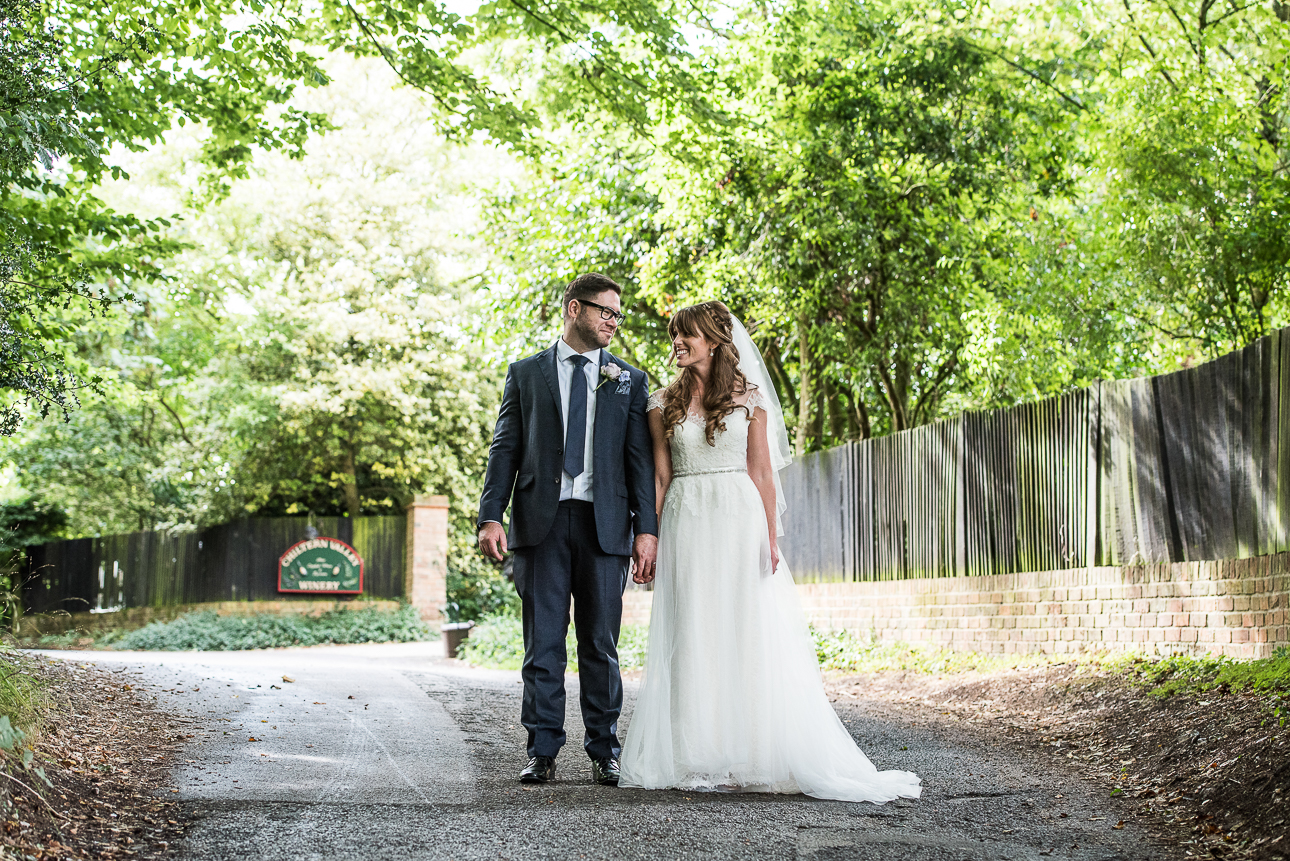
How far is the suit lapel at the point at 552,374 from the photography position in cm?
493

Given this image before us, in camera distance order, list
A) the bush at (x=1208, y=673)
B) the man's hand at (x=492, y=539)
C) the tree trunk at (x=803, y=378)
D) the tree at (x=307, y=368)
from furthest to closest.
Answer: the tree at (x=307, y=368)
the tree trunk at (x=803, y=378)
the bush at (x=1208, y=673)
the man's hand at (x=492, y=539)

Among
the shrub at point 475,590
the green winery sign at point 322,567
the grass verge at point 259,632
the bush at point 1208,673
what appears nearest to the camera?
the bush at point 1208,673

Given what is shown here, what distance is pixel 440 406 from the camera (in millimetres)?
21203

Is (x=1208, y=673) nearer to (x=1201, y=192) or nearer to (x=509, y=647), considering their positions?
(x=1201, y=192)

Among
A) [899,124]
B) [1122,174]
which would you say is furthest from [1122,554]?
[899,124]

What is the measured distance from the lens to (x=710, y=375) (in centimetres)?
507

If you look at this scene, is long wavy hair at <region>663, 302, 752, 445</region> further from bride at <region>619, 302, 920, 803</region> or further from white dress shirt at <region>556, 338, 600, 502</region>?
white dress shirt at <region>556, 338, 600, 502</region>

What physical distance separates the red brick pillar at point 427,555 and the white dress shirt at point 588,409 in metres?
16.8

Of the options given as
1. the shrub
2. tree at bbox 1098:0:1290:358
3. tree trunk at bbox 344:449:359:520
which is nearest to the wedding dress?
tree at bbox 1098:0:1290:358

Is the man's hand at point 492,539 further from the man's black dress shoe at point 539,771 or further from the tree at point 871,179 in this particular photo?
the tree at point 871,179

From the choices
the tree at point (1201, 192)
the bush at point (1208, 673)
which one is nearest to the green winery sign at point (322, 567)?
the tree at point (1201, 192)

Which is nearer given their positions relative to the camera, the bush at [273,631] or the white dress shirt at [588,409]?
the white dress shirt at [588,409]

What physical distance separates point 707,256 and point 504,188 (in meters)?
4.72

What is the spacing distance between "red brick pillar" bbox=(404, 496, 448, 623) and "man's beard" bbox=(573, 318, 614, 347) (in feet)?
55.2
